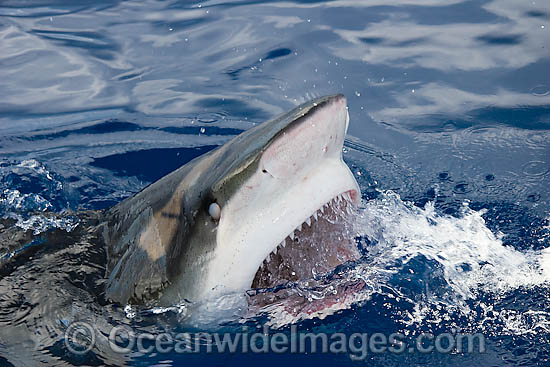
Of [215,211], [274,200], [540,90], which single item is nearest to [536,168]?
[540,90]

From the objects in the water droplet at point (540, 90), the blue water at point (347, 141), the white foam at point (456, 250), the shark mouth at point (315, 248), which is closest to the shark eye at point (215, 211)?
the shark mouth at point (315, 248)

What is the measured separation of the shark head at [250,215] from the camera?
6.33 ft

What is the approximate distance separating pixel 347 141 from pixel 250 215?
236 centimetres

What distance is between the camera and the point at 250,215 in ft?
6.46

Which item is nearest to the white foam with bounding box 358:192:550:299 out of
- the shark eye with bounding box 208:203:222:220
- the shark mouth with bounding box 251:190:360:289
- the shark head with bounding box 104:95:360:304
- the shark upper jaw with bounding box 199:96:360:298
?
the shark mouth with bounding box 251:190:360:289

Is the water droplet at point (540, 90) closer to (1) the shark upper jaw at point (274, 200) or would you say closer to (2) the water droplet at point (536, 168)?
(2) the water droplet at point (536, 168)

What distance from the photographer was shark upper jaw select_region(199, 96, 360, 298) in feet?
6.27

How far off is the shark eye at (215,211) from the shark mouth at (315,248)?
0.72 feet

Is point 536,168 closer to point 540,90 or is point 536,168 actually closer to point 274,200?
point 540,90

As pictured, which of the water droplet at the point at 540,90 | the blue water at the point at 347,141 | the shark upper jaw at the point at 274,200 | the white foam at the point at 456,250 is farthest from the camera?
the water droplet at the point at 540,90

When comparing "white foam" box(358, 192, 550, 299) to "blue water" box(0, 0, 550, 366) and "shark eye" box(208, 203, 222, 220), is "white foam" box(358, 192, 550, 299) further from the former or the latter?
"shark eye" box(208, 203, 222, 220)

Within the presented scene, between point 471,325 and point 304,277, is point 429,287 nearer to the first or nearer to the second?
point 471,325

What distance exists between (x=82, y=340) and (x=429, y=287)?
127 centimetres

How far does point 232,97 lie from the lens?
16.3 ft
